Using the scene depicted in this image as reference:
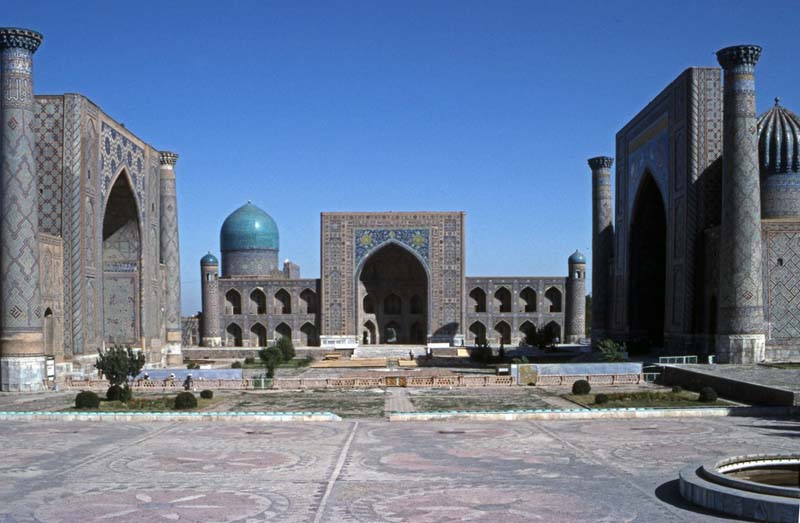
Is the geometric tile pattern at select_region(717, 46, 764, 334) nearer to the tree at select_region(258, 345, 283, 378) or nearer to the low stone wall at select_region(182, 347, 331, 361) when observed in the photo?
the tree at select_region(258, 345, 283, 378)

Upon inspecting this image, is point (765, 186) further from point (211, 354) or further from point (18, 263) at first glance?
point (211, 354)

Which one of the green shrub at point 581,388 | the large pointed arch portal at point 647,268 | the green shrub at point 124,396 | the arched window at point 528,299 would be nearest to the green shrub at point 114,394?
the green shrub at point 124,396

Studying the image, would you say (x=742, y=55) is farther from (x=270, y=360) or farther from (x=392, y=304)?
(x=392, y=304)

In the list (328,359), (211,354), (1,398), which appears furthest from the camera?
(211,354)

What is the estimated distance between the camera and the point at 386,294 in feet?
123

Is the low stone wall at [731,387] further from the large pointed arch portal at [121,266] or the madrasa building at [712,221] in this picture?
the large pointed arch portal at [121,266]

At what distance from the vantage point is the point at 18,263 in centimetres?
1600

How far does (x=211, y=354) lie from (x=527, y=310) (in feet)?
45.7

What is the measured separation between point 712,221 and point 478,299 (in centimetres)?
1800

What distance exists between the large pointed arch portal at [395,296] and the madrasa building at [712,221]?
1133 cm

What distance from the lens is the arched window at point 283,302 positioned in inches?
1491

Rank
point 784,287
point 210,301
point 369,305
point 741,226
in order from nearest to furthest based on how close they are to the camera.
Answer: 1. point 741,226
2. point 784,287
3. point 210,301
4. point 369,305

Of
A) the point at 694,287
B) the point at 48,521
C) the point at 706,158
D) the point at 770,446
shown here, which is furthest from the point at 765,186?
the point at 48,521

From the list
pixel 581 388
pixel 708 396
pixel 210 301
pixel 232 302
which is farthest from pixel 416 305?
pixel 708 396
